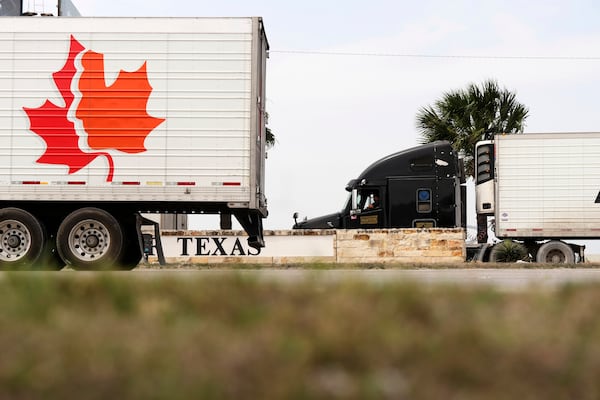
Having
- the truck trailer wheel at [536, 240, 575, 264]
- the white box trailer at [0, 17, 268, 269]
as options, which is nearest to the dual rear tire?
the white box trailer at [0, 17, 268, 269]

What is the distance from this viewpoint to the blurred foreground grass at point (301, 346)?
272 cm

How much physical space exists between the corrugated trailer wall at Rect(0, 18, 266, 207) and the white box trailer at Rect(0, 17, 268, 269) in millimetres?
16

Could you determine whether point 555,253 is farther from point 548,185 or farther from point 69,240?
point 69,240

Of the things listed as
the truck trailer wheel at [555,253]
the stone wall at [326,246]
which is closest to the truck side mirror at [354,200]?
the stone wall at [326,246]

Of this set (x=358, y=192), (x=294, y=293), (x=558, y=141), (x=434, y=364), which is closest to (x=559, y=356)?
(x=434, y=364)

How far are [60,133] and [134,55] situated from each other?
1782mm

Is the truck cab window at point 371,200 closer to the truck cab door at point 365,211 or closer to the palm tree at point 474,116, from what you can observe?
the truck cab door at point 365,211

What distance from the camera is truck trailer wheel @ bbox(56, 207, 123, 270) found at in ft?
45.3

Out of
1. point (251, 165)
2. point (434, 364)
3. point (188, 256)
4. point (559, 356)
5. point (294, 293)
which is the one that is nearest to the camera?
point (434, 364)

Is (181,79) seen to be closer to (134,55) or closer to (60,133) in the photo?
(134,55)

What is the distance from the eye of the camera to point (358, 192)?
77.0 ft

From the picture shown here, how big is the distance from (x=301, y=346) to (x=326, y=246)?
71.3 feet

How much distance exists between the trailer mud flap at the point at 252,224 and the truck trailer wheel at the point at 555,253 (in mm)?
12288

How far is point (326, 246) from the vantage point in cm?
2478
